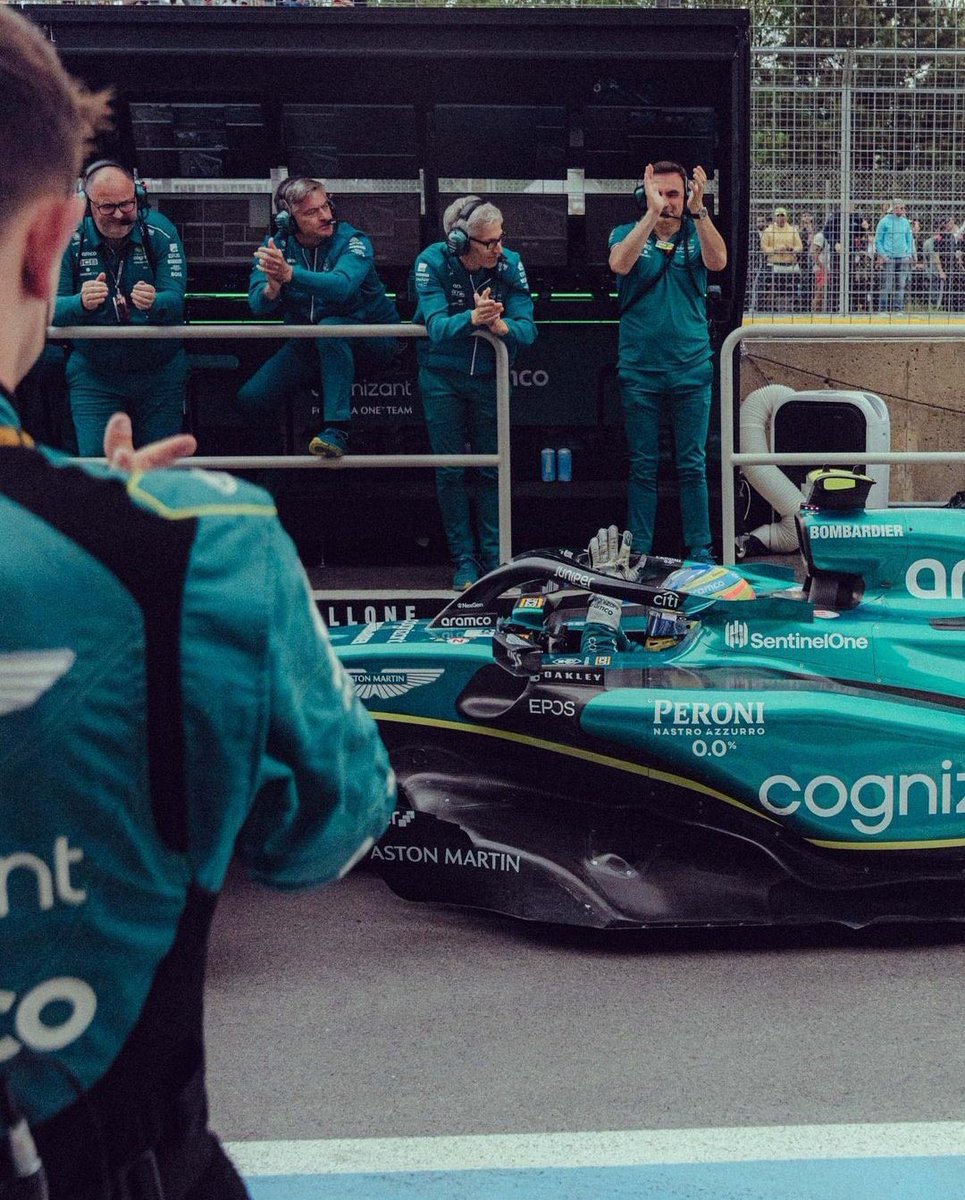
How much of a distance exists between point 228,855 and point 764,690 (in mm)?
3459

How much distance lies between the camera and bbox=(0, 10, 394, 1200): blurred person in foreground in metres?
1.17

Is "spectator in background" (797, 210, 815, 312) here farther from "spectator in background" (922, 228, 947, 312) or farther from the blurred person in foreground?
the blurred person in foreground

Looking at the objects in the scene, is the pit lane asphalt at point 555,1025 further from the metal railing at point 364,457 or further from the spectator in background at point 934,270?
the spectator in background at point 934,270

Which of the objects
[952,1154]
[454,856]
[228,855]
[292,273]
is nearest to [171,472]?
[228,855]

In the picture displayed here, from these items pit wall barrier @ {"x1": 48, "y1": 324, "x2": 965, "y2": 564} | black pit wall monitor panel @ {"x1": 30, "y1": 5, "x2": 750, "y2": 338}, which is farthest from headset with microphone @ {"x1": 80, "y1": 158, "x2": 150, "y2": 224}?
pit wall barrier @ {"x1": 48, "y1": 324, "x2": 965, "y2": 564}

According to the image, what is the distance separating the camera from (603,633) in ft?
16.1

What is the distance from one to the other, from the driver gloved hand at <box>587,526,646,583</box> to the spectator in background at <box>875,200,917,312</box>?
6083mm

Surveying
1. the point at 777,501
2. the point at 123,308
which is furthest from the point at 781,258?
the point at 123,308

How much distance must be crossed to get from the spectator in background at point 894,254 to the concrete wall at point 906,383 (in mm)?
420

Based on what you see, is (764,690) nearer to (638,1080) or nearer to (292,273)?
(638,1080)

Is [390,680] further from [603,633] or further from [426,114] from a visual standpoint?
[426,114]

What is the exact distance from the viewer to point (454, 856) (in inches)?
181

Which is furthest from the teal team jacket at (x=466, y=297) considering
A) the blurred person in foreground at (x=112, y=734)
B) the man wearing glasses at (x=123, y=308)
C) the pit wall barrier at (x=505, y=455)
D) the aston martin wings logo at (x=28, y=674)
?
the aston martin wings logo at (x=28, y=674)

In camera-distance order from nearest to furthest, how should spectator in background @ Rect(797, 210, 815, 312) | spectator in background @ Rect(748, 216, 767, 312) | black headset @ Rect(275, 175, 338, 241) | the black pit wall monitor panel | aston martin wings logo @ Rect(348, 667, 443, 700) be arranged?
aston martin wings logo @ Rect(348, 667, 443, 700), black headset @ Rect(275, 175, 338, 241), the black pit wall monitor panel, spectator in background @ Rect(797, 210, 815, 312), spectator in background @ Rect(748, 216, 767, 312)
